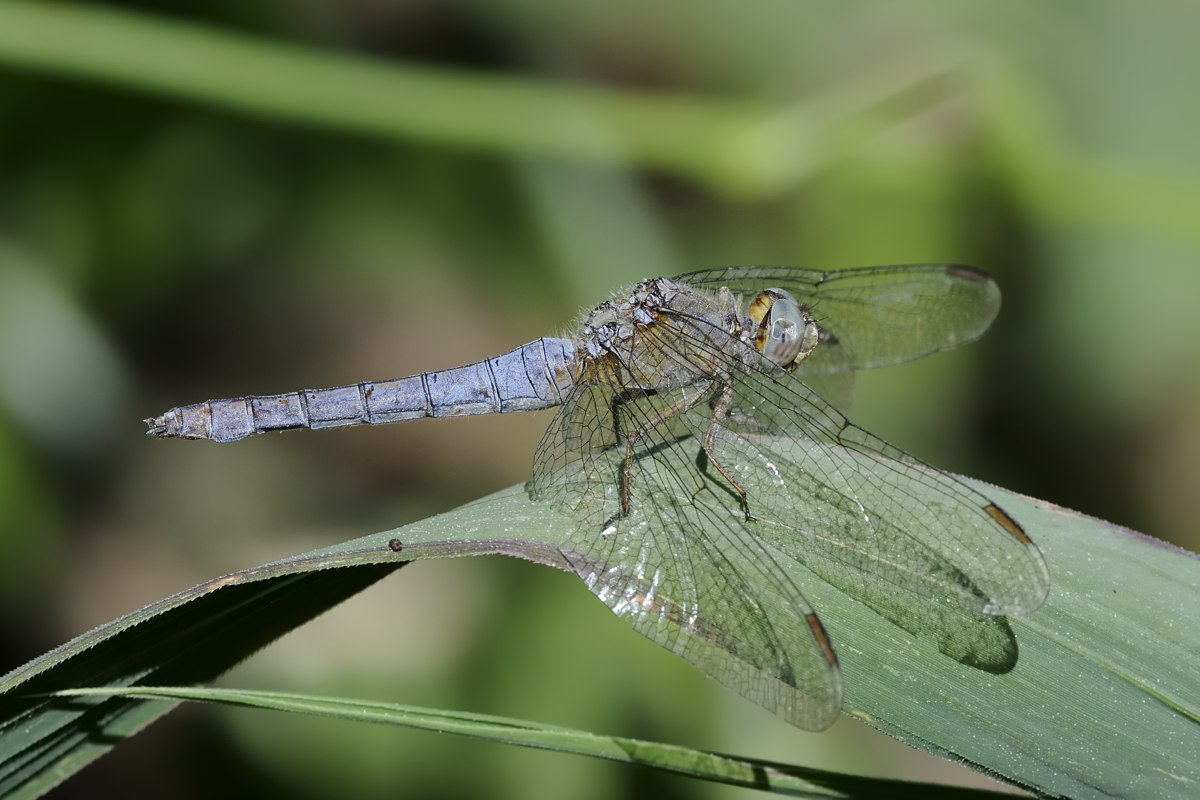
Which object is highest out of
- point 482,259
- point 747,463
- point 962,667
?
point 482,259

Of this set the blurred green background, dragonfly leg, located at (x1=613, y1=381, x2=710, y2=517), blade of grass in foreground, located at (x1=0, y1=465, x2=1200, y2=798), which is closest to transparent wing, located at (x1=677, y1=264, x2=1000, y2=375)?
the blurred green background

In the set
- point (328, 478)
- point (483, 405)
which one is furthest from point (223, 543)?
point (483, 405)

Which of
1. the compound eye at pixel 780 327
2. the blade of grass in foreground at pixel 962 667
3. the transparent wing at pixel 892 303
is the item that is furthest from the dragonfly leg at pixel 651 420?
the transparent wing at pixel 892 303

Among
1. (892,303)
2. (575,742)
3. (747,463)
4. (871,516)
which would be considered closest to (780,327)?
(892,303)

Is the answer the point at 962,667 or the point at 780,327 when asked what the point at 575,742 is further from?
the point at 780,327

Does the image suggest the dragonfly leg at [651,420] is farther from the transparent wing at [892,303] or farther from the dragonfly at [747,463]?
the transparent wing at [892,303]

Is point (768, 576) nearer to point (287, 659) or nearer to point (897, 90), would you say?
point (287, 659)
